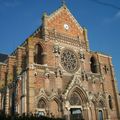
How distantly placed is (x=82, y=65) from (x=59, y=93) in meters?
6.61

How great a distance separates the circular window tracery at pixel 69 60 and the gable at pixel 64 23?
3.33m

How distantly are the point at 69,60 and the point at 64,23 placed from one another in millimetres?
6025

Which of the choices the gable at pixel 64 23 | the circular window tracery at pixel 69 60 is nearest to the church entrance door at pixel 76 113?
the circular window tracery at pixel 69 60

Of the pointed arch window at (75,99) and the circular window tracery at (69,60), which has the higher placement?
the circular window tracery at (69,60)

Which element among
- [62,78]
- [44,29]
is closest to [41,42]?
[44,29]

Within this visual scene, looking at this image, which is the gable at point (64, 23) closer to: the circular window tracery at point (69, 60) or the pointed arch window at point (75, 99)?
the circular window tracery at point (69, 60)

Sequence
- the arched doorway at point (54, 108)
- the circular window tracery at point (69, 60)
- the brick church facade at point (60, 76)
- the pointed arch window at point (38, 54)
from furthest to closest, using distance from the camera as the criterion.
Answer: the circular window tracery at point (69, 60) < the pointed arch window at point (38, 54) < the brick church facade at point (60, 76) < the arched doorway at point (54, 108)

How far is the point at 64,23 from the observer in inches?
1391

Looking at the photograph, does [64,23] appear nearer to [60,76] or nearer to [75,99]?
[60,76]

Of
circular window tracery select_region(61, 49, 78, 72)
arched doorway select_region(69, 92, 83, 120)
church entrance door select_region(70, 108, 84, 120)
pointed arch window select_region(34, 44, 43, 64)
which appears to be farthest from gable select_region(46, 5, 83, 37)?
church entrance door select_region(70, 108, 84, 120)

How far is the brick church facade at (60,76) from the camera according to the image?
28312mm

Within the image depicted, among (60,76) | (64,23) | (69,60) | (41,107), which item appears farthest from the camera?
(64,23)

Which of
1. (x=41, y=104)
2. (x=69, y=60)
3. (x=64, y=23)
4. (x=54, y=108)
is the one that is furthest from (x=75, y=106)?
(x=64, y=23)

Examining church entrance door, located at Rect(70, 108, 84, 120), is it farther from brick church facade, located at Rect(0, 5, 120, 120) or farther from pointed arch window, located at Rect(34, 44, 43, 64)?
pointed arch window, located at Rect(34, 44, 43, 64)
